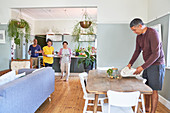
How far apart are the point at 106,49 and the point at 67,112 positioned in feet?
7.48

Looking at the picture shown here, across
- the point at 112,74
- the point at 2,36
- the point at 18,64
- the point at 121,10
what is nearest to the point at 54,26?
the point at 2,36

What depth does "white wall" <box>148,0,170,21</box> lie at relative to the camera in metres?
3.20

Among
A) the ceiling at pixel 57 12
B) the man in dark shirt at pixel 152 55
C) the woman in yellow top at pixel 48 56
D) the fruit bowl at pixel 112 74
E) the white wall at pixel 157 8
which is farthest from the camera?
the ceiling at pixel 57 12

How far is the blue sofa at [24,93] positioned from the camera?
5.44 feet

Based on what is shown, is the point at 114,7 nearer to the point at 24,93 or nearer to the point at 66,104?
the point at 66,104

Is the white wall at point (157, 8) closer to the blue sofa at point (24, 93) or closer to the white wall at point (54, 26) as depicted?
the blue sofa at point (24, 93)

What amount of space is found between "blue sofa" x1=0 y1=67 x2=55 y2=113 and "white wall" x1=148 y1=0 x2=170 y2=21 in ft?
9.44

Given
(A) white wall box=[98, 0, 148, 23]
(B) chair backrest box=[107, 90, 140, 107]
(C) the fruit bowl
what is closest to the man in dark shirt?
(C) the fruit bowl

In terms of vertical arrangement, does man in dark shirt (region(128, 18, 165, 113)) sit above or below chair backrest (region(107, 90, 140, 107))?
above

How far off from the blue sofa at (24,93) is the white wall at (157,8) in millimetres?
2878

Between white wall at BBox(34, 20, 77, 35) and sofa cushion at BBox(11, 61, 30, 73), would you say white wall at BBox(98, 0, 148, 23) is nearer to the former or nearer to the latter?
sofa cushion at BBox(11, 61, 30, 73)

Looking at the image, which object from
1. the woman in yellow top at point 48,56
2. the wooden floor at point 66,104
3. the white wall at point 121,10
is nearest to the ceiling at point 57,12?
the woman in yellow top at point 48,56

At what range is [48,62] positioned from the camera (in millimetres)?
5414

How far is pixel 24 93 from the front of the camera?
2020 mm
